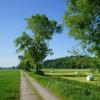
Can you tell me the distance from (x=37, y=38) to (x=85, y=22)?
53669 millimetres

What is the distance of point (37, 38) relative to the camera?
260 feet

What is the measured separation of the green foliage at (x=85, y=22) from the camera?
24.8 metres

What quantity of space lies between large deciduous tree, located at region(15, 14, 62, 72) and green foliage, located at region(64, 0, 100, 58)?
5058cm

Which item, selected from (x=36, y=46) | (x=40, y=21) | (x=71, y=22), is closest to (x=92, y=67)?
(x=71, y=22)

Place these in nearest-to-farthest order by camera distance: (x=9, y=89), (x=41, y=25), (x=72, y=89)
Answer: (x=72, y=89)
(x=9, y=89)
(x=41, y=25)

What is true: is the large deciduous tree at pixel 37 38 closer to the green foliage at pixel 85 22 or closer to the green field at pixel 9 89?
the green field at pixel 9 89

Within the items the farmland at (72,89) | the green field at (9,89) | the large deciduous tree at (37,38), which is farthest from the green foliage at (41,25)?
the farmland at (72,89)

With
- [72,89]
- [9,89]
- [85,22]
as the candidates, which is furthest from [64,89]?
[9,89]

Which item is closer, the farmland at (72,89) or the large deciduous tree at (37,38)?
the farmland at (72,89)

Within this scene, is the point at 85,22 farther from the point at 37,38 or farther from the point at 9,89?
the point at 37,38

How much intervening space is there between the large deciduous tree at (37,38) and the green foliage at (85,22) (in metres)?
50.6

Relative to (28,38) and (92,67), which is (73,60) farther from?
(28,38)

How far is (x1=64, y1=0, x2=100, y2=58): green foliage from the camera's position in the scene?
2475cm

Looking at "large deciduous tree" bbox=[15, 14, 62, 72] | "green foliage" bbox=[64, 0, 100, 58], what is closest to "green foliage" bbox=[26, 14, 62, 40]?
"large deciduous tree" bbox=[15, 14, 62, 72]
